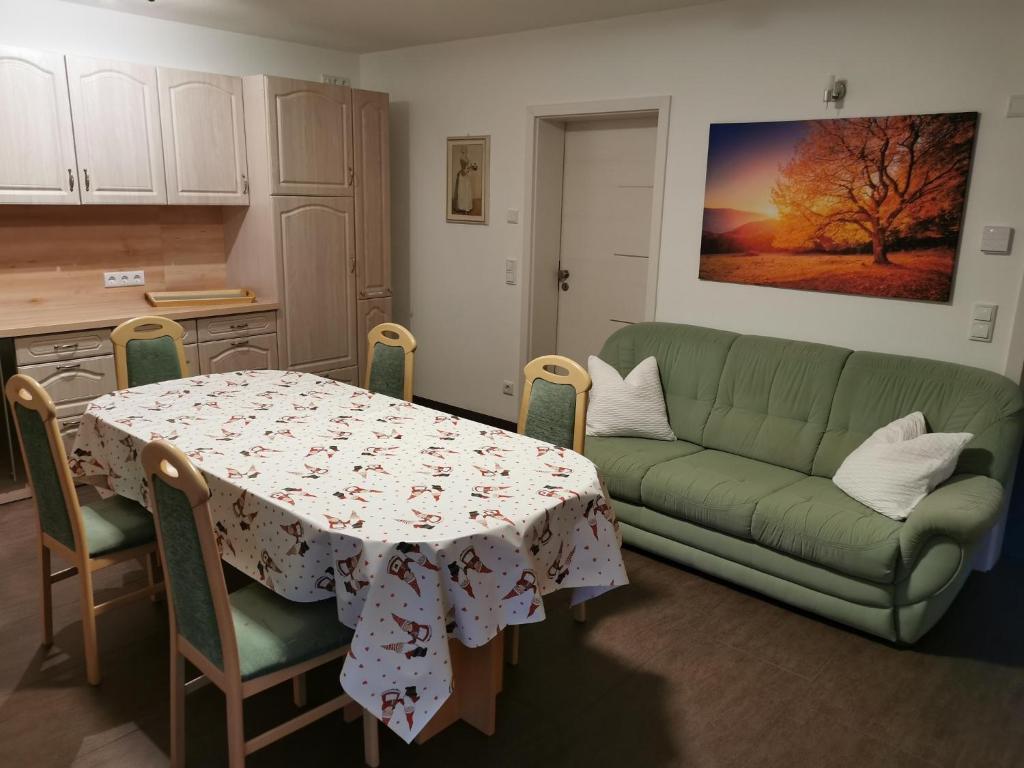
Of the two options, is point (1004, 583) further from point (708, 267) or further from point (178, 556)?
point (178, 556)

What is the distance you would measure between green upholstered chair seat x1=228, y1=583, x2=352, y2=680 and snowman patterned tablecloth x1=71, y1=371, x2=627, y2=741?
7cm

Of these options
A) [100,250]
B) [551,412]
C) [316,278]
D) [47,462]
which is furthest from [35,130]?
[551,412]

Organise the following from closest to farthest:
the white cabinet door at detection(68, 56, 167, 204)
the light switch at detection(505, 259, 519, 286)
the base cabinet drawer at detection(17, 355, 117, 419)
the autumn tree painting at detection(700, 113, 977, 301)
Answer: the autumn tree painting at detection(700, 113, 977, 301) → the base cabinet drawer at detection(17, 355, 117, 419) → the white cabinet door at detection(68, 56, 167, 204) → the light switch at detection(505, 259, 519, 286)

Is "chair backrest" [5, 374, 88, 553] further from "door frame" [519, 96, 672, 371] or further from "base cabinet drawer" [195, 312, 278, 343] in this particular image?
"door frame" [519, 96, 672, 371]

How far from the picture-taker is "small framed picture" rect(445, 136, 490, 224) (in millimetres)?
4828

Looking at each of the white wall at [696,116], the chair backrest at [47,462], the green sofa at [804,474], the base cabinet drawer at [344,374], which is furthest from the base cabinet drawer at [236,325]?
the green sofa at [804,474]

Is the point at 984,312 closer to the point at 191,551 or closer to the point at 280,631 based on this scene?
the point at 280,631

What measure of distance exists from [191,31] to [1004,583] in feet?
16.7

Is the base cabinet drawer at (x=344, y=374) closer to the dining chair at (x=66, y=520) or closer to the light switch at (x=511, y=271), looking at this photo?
the light switch at (x=511, y=271)

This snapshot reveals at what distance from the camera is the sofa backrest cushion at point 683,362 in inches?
143

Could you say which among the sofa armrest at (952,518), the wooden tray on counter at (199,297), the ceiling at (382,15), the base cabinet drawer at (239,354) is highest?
the ceiling at (382,15)

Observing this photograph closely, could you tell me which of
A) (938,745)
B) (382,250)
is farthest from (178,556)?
(382,250)

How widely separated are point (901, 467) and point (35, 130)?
414 cm

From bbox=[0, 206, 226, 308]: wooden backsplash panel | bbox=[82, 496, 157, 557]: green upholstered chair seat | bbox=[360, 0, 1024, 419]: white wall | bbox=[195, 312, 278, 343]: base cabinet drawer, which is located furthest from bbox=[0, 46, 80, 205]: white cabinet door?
bbox=[360, 0, 1024, 419]: white wall
